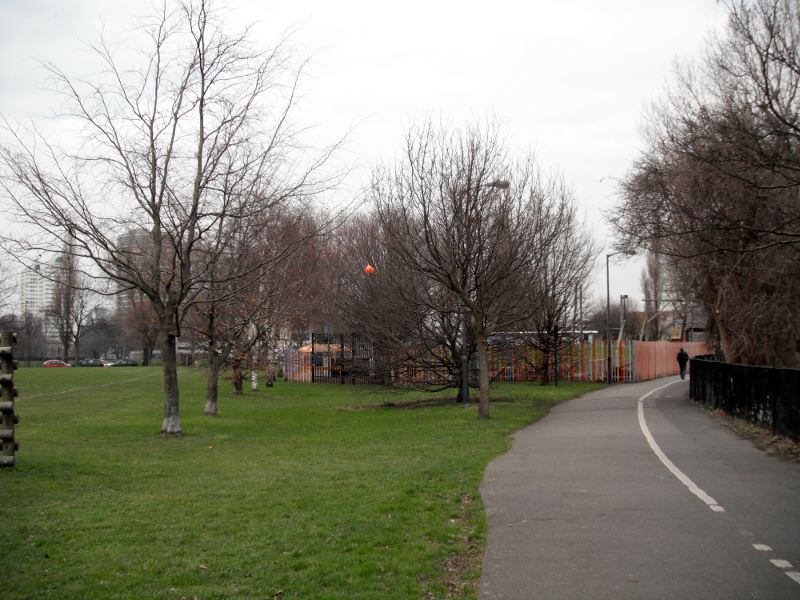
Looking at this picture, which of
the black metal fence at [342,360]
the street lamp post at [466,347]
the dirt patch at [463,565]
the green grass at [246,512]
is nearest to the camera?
the dirt patch at [463,565]

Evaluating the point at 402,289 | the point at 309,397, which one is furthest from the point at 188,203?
the point at 309,397

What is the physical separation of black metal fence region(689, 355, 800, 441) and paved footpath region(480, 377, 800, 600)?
0.93 m

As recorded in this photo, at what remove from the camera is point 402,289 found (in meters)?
24.6

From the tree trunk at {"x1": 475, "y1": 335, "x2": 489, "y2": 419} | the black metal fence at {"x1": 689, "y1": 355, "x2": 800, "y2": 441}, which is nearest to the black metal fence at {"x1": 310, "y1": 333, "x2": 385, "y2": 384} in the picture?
the tree trunk at {"x1": 475, "y1": 335, "x2": 489, "y2": 419}

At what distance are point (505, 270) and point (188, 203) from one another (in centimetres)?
839

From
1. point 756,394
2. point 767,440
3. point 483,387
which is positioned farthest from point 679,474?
point 483,387

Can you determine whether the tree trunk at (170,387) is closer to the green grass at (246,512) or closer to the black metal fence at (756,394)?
the green grass at (246,512)

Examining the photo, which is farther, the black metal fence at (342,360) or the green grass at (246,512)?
the black metal fence at (342,360)

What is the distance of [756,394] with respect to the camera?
16.9m

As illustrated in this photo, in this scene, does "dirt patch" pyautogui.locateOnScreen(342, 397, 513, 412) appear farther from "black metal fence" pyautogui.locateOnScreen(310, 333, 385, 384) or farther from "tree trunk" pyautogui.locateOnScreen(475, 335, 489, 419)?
"tree trunk" pyautogui.locateOnScreen(475, 335, 489, 419)

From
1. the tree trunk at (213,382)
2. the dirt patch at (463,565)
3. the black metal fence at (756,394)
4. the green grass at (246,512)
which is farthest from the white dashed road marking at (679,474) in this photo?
the tree trunk at (213,382)

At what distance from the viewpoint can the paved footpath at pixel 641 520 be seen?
6012 millimetres

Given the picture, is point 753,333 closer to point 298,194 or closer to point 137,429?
point 298,194

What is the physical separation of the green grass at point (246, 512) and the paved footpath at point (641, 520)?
0.46 metres
